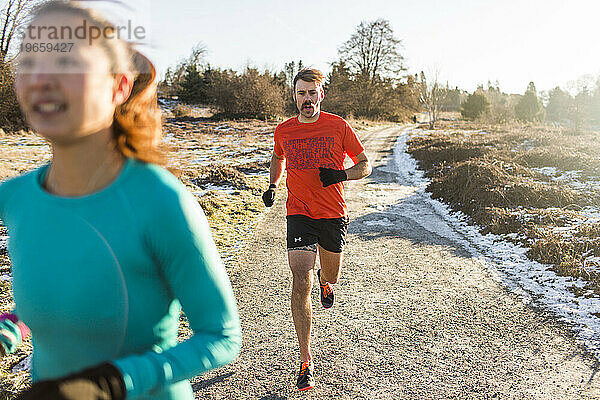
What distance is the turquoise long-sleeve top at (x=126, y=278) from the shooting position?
100 centimetres

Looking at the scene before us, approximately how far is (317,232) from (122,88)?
283cm

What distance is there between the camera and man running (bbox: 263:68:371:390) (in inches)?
147

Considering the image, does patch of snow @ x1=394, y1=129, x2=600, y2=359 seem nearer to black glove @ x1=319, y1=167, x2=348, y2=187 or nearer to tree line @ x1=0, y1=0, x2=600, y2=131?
black glove @ x1=319, y1=167, x2=348, y2=187

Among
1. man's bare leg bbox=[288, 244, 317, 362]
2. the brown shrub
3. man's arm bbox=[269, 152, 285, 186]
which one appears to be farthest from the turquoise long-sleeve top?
the brown shrub

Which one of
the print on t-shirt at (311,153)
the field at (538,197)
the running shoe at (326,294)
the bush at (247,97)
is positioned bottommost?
the running shoe at (326,294)

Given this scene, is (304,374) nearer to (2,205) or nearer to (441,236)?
(2,205)

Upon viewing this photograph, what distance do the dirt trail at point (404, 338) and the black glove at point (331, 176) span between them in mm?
1494

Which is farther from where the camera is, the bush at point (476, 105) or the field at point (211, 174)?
the bush at point (476, 105)

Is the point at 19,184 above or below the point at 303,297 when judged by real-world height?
above

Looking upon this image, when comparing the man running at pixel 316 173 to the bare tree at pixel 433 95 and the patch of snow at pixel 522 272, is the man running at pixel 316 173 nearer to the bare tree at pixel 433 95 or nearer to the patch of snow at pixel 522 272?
the patch of snow at pixel 522 272

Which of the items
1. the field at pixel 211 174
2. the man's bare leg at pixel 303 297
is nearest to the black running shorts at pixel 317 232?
the man's bare leg at pixel 303 297

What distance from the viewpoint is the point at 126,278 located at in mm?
1011

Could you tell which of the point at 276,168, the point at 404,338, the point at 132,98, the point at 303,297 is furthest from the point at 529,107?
the point at 132,98

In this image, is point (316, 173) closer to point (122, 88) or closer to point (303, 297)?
point (303, 297)
